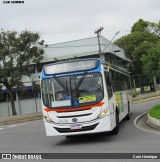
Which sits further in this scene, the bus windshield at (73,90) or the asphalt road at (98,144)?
the bus windshield at (73,90)

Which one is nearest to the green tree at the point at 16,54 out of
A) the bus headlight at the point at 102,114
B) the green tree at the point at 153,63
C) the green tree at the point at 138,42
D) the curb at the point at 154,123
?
the green tree at the point at 153,63

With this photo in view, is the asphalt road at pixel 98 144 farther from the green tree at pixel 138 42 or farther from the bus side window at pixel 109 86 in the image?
the green tree at pixel 138 42

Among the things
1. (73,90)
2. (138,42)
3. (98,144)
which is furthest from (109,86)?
(138,42)

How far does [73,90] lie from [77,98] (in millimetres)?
338

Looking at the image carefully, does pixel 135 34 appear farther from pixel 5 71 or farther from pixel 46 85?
pixel 46 85

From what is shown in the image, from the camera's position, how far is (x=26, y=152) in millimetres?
13039

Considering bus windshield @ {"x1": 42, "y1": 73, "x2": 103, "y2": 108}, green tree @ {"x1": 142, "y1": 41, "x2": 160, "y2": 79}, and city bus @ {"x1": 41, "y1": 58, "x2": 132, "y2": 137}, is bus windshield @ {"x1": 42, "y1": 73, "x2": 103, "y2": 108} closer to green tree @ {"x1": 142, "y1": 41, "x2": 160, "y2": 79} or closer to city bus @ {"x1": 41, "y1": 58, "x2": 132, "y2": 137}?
city bus @ {"x1": 41, "y1": 58, "x2": 132, "y2": 137}

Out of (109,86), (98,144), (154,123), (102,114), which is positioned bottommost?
(154,123)

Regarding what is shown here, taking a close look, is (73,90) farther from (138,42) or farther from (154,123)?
(138,42)

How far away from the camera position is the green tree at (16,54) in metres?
39.1

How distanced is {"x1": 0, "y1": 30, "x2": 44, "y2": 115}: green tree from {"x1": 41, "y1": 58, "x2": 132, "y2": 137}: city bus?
80.6 ft

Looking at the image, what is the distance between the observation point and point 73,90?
14.3 metres

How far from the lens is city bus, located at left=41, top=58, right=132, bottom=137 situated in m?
14.0

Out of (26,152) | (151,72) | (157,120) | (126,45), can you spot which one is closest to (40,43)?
(151,72)
